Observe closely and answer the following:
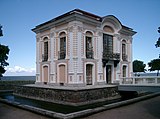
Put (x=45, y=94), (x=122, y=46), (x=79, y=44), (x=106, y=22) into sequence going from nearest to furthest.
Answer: (x=45, y=94) < (x=79, y=44) < (x=106, y=22) < (x=122, y=46)

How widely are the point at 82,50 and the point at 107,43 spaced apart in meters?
4.87

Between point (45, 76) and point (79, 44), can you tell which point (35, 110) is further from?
point (45, 76)

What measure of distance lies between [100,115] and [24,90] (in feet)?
47.8

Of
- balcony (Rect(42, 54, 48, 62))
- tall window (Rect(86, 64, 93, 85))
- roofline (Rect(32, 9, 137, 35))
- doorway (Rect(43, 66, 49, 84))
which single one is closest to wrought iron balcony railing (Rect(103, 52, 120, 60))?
tall window (Rect(86, 64, 93, 85))

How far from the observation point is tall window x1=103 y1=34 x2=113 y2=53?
22011 mm

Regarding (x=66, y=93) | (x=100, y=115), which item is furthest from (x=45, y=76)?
(x=100, y=115)

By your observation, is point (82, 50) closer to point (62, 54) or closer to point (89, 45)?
point (89, 45)

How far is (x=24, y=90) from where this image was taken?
21250 millimetres

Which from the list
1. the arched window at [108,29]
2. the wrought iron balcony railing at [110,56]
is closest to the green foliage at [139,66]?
the wrought iron balcony railing at [110,56]

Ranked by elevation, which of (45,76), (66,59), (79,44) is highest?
(79,44)

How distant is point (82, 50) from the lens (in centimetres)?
1892

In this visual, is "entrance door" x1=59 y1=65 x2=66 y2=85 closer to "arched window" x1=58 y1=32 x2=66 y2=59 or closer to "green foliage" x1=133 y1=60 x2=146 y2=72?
"arched window" x1=58 y1=32 x2=66 y2=59

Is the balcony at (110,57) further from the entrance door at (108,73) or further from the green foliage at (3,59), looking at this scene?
the green foliage at (3,59)

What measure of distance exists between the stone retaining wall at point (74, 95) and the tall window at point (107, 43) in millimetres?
5707
